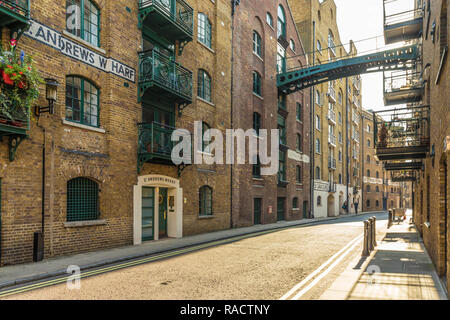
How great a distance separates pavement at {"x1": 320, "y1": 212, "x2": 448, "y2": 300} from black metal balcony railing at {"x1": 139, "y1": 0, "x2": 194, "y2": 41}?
11.3 metres

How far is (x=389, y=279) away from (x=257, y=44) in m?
20.2

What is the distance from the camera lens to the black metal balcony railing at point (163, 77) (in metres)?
13.1

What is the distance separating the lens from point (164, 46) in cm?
1509

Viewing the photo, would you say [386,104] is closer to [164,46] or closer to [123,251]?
[164,46]

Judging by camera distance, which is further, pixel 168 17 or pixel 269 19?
pixel 269 19

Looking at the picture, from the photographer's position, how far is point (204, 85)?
18.1 metres

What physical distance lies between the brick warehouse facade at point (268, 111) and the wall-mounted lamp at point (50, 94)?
12030 millimetres

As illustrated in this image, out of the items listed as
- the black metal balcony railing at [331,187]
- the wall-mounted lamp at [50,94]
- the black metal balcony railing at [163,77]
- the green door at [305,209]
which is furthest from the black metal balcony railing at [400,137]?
the black metal balcony railing at [331,187]

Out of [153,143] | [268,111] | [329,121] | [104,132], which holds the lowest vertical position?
[153,143]

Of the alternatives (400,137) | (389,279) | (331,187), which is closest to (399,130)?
(400,137)

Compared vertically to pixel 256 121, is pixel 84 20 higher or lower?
higher

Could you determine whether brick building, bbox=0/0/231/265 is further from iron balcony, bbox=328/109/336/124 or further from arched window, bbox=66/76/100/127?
iron balcony, bbox=328/109/336/124

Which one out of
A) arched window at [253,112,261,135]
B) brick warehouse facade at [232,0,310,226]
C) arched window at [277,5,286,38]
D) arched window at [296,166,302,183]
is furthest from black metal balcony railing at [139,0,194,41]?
arched window at [296,166,302,183]

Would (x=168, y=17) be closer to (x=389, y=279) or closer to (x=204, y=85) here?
(x=204, y=85)
